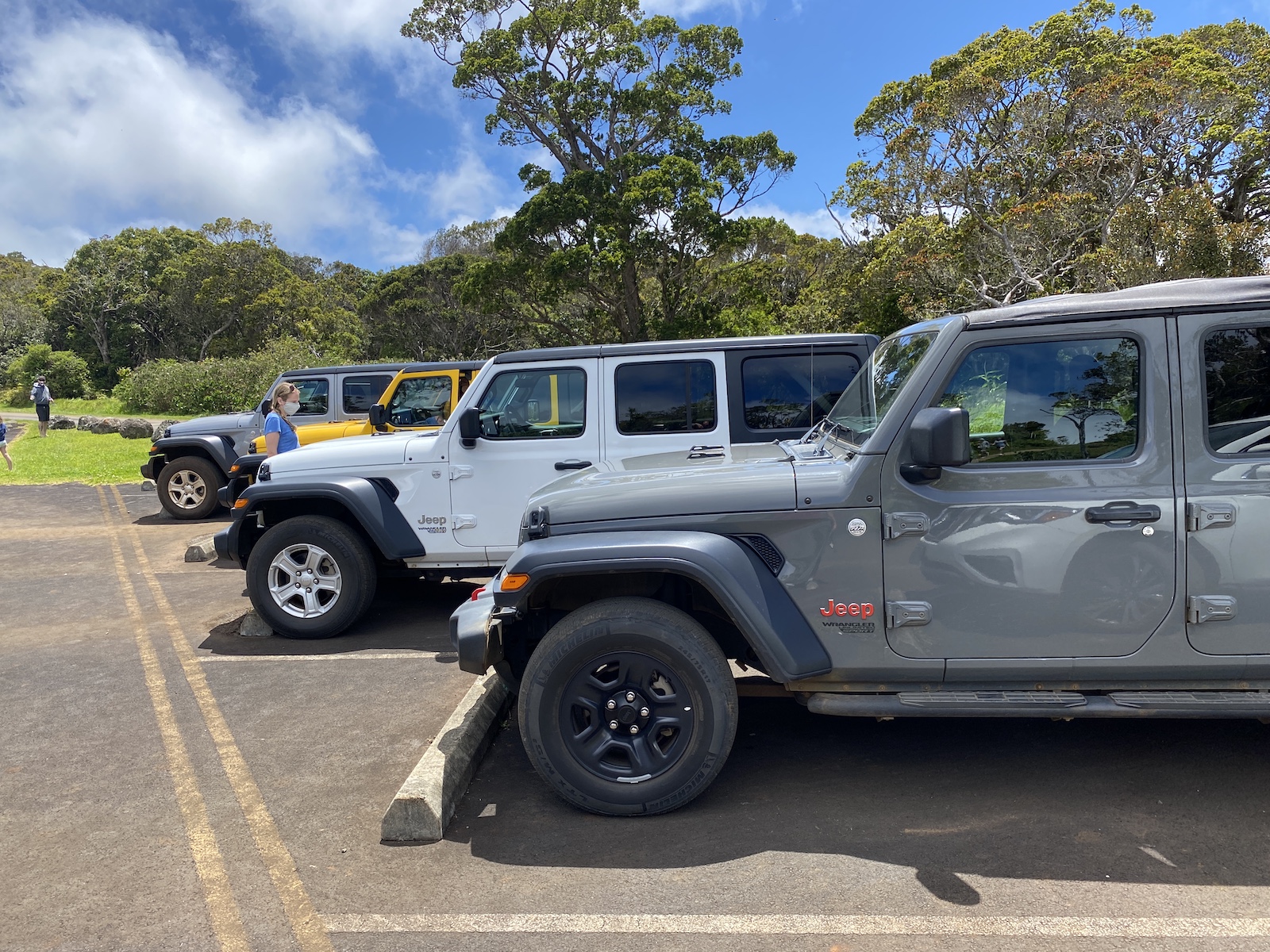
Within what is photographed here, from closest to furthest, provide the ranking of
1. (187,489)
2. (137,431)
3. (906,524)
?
1. (906,524)
2. (187,489)
3. (137,431)

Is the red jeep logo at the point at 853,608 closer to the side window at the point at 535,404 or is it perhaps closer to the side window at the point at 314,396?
the side window at the point at 535,404

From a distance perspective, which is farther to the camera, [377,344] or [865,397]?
[377,344]

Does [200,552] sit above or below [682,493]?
below

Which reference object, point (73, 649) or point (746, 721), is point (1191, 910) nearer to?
point (746, 721)

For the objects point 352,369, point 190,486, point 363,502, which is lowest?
point 363,502

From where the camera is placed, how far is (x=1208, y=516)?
346 cm

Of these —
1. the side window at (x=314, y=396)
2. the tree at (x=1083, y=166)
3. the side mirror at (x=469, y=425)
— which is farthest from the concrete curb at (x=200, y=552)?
the tree at (x=1083, y=166)

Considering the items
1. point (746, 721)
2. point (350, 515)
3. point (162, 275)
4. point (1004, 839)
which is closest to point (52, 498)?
point (350, 515)

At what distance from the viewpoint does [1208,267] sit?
Result: 16406 mm

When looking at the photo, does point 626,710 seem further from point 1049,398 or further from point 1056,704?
point 1049,398

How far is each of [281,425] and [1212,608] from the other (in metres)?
7.56

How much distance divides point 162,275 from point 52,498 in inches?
1649

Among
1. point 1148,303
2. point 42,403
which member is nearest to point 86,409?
point 42,403

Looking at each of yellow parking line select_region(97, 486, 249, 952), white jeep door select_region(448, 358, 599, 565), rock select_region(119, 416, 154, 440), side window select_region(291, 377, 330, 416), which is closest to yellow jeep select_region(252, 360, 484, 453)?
side window select_region(291, 377, 330, 416)
